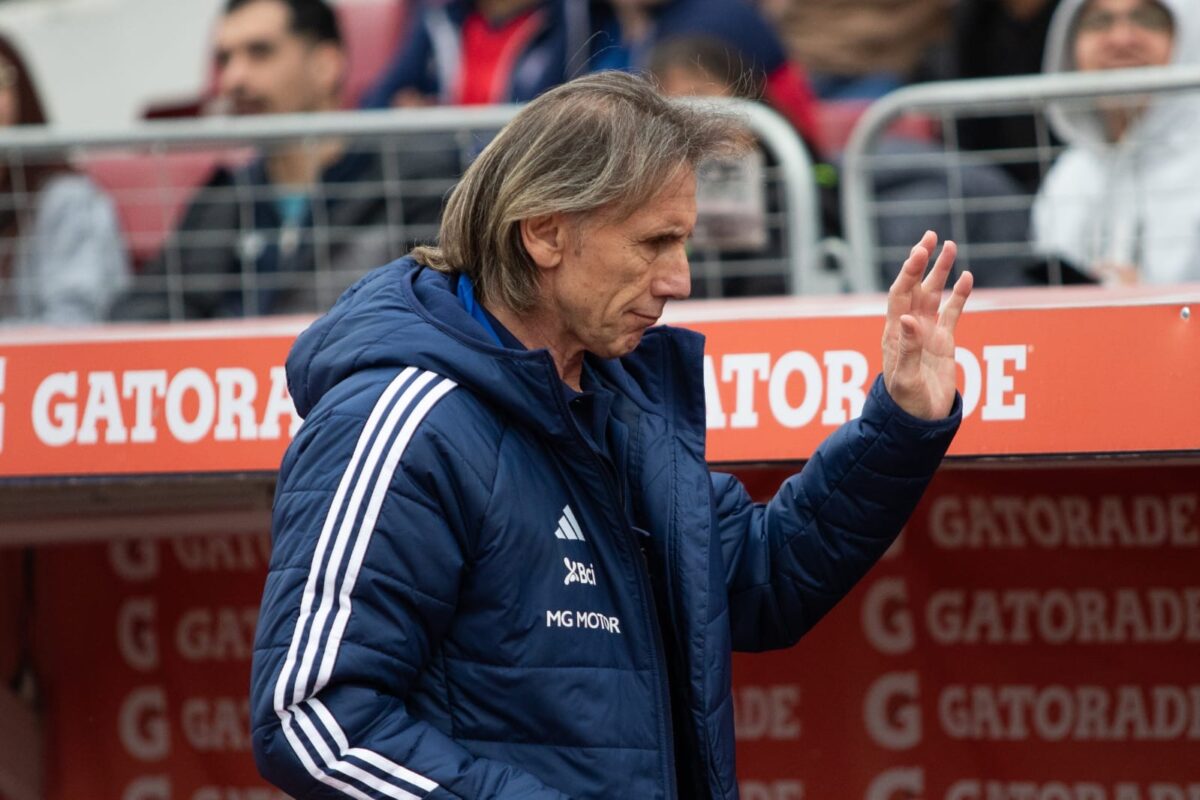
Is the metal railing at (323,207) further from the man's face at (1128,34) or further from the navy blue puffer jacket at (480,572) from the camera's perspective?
the navy blue puffer jacket at (480,572)

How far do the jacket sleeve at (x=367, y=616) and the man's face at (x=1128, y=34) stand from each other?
275 cm

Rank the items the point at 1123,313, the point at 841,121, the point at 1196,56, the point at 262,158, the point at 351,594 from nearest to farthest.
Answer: the point at 351,594 → the point at 1123,313 → the point at 1196,56 → the point at 262,158 → the point at 841,121

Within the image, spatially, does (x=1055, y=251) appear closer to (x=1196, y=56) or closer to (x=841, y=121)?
(x=1196, y=56)

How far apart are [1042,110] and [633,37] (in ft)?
5.52

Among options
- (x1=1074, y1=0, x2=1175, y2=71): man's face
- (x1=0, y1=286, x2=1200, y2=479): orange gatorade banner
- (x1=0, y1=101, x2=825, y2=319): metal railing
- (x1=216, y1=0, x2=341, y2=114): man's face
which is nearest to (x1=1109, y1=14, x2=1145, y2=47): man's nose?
(x1=1074, y1=0, x2=1175, y2=71): man's face

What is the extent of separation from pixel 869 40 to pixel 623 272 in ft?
13.1

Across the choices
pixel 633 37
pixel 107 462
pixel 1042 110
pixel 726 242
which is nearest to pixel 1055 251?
pixel 1042 110

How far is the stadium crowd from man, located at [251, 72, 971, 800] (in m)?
1.13

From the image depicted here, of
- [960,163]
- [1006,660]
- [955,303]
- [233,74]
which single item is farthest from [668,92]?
[955,303]

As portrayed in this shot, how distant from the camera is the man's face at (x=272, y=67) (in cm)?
522

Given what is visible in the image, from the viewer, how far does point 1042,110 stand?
151 inches

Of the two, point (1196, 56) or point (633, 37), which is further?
point (633, 37)

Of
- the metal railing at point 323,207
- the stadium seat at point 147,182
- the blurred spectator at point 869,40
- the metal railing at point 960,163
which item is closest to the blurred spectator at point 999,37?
the blurred spectator at point 869,40

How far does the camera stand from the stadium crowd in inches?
154
